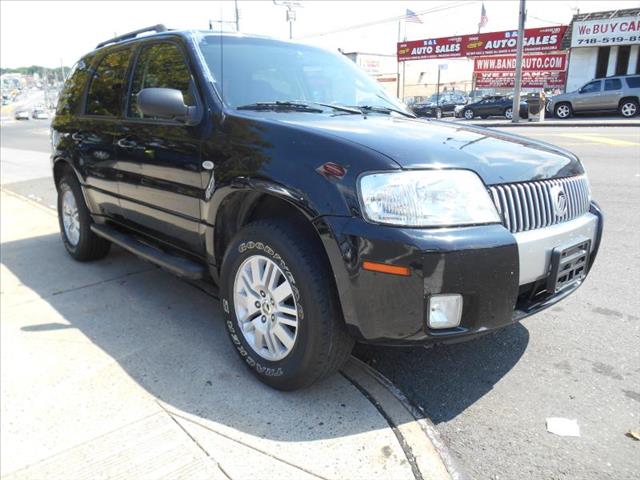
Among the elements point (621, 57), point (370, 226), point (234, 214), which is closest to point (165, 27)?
point (234, 214)

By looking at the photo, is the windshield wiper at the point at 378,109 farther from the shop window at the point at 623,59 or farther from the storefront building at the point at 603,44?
the shop window at the point at 623,59

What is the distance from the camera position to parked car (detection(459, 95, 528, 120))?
84.9 feet

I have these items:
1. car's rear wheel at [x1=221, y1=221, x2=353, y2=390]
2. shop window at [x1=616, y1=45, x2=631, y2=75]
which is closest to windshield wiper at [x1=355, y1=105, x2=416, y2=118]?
car's rear wheel at [x1=221, y1=221, x2=353, y2=390]

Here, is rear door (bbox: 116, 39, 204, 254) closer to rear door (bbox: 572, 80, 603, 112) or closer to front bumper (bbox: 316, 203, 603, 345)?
front bumper (bbox: 316, 203, 603, 345)

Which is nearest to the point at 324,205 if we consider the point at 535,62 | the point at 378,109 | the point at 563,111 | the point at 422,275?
the point at 422,275

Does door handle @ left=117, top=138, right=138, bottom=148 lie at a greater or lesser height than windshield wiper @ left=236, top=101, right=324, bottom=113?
lesser

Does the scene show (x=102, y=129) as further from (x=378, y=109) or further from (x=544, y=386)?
(x=544, y=386)

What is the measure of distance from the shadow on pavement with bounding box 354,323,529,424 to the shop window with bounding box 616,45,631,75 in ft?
97.8

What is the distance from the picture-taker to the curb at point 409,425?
225 centimetres

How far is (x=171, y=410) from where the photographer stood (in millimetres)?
2730

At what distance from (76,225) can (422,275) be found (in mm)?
4063

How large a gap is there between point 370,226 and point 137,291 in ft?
9.13

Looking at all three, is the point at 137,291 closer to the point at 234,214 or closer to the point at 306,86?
the point at 234,214

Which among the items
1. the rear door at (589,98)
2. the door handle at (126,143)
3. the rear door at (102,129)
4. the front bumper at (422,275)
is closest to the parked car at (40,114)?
the rear door at (589,98)
